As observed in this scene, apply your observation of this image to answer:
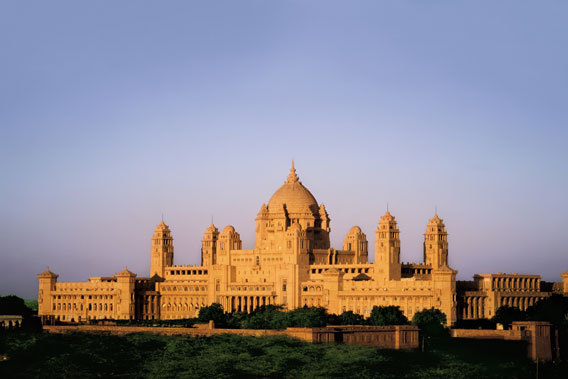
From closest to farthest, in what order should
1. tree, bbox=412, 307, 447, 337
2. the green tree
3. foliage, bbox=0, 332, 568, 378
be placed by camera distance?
1. foliage, bbox=0, 332, 568, 378
2. tree, bbox=412, 307, 447, 337
3. the green tree

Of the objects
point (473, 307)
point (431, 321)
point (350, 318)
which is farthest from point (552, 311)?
point (350, 318)

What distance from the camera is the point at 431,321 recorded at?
180125 millimetres

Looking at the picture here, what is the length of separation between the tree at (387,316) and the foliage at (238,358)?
1485cm

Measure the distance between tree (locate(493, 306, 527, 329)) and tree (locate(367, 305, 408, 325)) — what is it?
13.2 m

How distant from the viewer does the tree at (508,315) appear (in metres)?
180

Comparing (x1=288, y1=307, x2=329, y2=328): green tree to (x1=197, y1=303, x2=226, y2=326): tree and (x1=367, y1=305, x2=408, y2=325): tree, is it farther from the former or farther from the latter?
(x1=197, y1=303, x2=226, y2=326): tree

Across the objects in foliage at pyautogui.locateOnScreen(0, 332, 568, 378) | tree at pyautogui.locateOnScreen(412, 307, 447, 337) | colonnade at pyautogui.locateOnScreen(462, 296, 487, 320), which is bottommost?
foliage at pyautogui.locateOnScreen(0, 332, 568, 378)

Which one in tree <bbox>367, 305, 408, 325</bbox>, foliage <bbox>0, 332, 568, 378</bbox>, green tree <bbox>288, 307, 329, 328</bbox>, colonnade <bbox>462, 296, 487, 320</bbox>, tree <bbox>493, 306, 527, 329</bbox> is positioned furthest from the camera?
colonnade <bbox>462, 296, 487, 320</bbox>

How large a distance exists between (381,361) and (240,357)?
53.1ft

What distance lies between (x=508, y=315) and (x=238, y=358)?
161ft

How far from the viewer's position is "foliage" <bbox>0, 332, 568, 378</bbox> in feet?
477

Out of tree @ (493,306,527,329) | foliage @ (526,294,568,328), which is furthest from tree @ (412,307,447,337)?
foliage @ (526,294,568,328)

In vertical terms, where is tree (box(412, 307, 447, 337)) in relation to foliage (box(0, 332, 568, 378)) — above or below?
above

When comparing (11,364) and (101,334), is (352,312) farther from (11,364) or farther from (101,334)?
(11,364)
